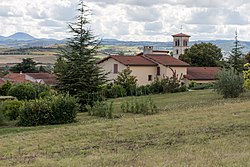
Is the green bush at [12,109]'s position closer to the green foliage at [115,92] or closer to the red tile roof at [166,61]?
the green foliage at [115,92]

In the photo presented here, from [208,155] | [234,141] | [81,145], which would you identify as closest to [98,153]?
[81,145]

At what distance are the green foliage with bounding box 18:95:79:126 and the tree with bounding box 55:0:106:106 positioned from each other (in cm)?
586

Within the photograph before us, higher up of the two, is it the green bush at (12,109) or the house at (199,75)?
the house at (199,75)

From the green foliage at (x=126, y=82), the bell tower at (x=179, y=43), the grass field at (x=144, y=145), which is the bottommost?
the grass field at (x=144, y=145)

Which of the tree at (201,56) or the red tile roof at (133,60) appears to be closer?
the red tile roof at (133,60)

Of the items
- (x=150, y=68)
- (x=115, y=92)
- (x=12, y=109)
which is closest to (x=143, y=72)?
(x=150, y=68)

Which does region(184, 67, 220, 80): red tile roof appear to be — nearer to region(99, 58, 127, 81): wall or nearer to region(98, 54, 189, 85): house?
region(98, 54, 189, 85): house

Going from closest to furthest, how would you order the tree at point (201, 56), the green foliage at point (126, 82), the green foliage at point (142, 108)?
the green foliage at point (142, 108) < the green foliage at point (126, 82) < the tree at point (201, 56)

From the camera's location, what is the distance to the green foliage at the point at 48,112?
2225 centimetres

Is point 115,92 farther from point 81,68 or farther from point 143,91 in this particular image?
point 81,68

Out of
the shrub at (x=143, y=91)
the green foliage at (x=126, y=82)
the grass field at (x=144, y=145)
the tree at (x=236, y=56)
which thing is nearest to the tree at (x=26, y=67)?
the green foliage at (x=126, y=82)

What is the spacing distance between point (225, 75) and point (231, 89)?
1168mm

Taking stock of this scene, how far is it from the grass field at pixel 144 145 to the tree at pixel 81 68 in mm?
10884

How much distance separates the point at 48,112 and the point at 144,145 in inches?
416
